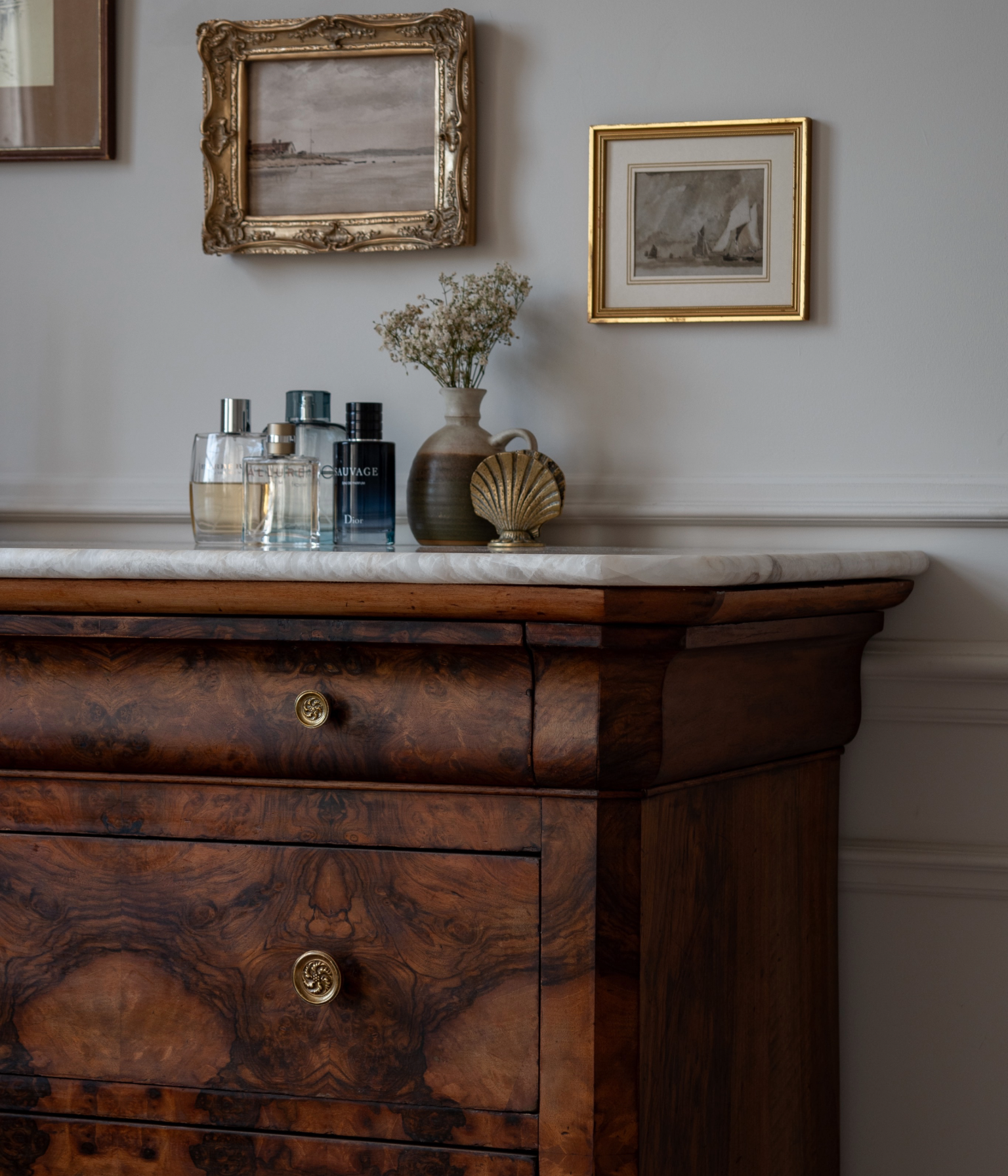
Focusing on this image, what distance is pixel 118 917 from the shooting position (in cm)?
112

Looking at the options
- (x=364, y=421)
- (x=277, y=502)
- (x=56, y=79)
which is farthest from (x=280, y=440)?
(x=56, y=79)

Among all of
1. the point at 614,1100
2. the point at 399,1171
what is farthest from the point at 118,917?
the point at 614,1100

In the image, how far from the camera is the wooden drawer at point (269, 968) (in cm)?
105

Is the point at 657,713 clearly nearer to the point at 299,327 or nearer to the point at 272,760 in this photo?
the point at 272,760

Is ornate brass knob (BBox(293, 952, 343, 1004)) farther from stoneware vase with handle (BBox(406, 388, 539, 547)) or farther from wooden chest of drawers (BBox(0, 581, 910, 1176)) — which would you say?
stoneware vase with handle (BBox(406, 388, 539, 547))

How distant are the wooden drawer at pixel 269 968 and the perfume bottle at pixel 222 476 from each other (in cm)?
41

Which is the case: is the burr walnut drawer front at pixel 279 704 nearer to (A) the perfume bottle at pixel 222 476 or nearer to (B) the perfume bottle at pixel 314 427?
(A) the perfume bottle at pixel 222 476

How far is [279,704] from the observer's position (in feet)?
3.55

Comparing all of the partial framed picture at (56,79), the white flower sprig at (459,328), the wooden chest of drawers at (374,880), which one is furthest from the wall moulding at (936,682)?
the partial framed picture at (56,79)

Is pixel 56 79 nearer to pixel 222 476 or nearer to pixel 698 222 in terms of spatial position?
pixel 222 476

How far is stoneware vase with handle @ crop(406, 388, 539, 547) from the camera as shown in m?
1.49

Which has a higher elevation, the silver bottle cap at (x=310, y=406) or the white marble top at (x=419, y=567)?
the silver bottle cap at (x=310, y=406)

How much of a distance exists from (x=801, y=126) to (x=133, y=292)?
0.96 metres

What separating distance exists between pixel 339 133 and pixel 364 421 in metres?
0.46
